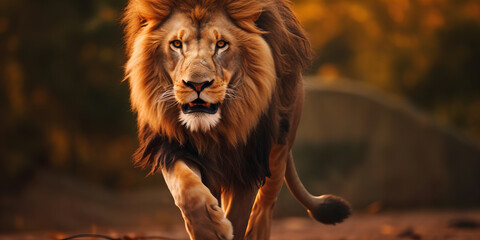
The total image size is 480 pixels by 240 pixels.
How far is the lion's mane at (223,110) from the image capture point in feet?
10.2

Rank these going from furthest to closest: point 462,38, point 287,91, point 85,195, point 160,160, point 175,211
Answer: point 462,38 < point 85,195 < point 175,211 < point 287,91 < point 160,160

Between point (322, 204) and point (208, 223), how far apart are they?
1.56 m

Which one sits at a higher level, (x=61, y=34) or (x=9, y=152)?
(x=61, y=34)

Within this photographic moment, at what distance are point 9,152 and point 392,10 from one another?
26.0ft

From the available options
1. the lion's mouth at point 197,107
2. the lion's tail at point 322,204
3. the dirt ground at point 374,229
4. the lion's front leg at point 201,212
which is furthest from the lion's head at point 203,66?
the dirt ground at point 374,229

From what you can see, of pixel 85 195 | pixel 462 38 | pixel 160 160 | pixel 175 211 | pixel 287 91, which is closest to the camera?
pixel 160 160

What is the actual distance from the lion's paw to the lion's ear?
90 cm

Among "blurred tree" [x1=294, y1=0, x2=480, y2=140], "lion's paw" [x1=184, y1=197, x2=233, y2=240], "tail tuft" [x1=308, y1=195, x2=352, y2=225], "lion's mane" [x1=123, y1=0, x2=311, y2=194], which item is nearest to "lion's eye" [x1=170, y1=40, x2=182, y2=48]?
"lion's mane" [x1=123, y1=0, x2=311, y2=194]

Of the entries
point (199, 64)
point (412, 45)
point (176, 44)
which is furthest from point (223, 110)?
point (412, 45)

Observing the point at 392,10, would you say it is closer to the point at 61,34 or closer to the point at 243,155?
the point at 61,34

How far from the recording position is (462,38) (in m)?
12.6

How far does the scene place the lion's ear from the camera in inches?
124

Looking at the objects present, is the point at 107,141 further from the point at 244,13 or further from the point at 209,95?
the point at 209,95

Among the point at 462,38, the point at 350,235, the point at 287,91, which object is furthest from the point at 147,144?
the point at 462,38
